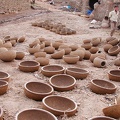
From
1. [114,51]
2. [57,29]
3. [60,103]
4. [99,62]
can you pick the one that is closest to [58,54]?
[99,62]

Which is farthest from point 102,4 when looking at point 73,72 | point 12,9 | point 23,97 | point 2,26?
point 23,97

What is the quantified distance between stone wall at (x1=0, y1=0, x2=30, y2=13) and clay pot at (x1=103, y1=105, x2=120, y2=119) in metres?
11.7

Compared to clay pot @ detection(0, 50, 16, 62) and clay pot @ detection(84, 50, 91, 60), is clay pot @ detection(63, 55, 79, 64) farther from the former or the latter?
clay pot @ detection(0, 50, 16, 62)

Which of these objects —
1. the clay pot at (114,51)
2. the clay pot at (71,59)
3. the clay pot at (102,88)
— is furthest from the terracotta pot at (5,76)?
the clay pot at (114,51)

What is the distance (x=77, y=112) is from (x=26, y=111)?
0.87 m

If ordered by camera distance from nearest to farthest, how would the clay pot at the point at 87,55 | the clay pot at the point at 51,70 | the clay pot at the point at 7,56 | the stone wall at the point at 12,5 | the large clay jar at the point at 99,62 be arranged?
the clay pot at the point at 51,70 < the clay pot at the point at 7,56 < the large clay jar at the point at 99,62 < the clay pot at the point at 87,55 < the stone wall at the point at 12,5

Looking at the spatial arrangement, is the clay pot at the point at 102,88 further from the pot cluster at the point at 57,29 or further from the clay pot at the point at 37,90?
the pot cluster at the point at 57,29

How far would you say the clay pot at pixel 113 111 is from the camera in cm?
396

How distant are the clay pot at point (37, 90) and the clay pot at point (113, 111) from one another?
107cm

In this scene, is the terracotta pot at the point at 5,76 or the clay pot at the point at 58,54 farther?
the clay pot at the point at 58,54

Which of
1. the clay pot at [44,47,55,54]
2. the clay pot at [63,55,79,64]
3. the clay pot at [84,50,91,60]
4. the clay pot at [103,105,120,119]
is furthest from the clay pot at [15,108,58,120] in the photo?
the clay pot at [44,47,55,54]

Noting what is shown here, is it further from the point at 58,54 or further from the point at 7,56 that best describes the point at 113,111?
the point at 58,54

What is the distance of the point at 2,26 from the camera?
38.6ft

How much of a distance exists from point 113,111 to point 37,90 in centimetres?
154
